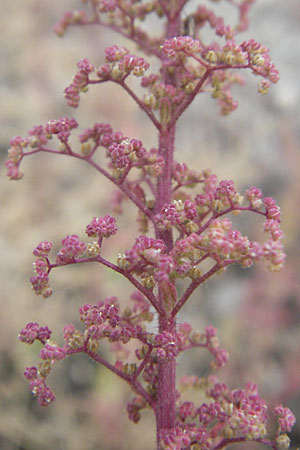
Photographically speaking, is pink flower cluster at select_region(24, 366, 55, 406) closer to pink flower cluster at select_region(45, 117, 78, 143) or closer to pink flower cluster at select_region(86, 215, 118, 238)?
pink flower cluster at select_region(86, 215, 118, 238)

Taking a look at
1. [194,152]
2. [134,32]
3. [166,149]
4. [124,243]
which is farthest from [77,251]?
[194,152]

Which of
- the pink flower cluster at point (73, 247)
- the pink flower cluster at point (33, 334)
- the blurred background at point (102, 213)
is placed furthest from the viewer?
the blurred background at point (102, 213)

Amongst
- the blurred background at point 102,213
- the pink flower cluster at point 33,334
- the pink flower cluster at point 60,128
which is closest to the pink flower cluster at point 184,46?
the pink flower cluster at point 60,128

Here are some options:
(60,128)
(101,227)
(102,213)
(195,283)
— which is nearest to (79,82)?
(60,128)

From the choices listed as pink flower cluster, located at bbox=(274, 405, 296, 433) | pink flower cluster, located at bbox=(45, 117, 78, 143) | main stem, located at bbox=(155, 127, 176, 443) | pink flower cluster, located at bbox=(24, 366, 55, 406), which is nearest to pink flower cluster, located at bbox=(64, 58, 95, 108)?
pink flower cluster, located at bbox=(45, 117, 78, 143)

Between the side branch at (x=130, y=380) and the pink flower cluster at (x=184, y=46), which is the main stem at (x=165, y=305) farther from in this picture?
the pink flower cluster at (x=184, y=46)

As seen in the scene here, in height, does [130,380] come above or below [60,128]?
below

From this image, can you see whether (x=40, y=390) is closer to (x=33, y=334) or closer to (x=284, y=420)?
(x=33, y=334)

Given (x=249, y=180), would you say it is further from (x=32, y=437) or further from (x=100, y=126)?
(x=100, y=126)
